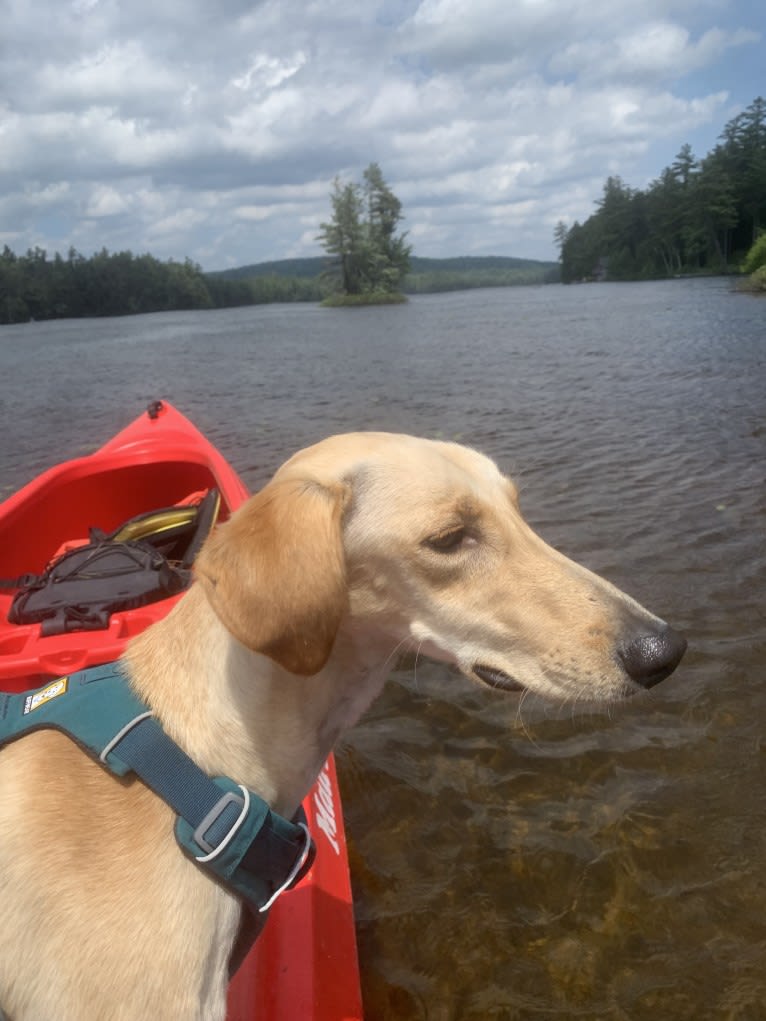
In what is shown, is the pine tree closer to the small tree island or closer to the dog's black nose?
the small tree island

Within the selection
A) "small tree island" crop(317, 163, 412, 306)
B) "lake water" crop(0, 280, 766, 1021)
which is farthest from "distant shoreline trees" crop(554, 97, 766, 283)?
"lake water" crop(0, 280, 766, 1021)

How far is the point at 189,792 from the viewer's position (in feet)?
7.29

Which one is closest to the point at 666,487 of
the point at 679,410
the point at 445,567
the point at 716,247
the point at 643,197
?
the point at 679,410

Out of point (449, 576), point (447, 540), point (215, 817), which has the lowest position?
point (215, 817)

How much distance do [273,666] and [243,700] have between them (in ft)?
0.49

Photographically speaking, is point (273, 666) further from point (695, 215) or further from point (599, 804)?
point (695, 215)

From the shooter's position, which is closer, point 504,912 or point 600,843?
point 504,912

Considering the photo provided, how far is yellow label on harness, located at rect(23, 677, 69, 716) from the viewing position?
251 cm

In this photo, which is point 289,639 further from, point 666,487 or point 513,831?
point 666,487

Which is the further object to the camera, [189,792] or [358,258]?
[358,258]

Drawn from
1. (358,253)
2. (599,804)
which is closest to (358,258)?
(358,253)

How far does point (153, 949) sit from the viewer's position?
7.00 ft

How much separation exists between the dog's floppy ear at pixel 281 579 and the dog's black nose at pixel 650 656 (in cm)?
98

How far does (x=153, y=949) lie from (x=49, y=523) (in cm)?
559
